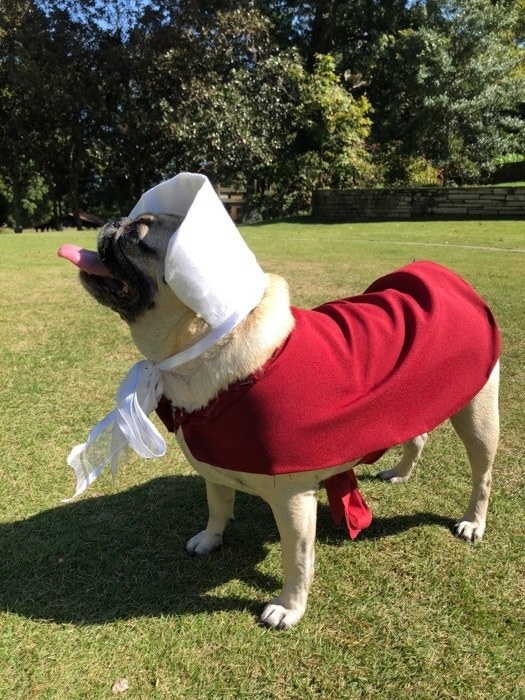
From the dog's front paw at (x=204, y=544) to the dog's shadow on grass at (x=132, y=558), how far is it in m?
0.04

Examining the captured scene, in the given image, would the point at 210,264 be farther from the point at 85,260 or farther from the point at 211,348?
the point at 85,260

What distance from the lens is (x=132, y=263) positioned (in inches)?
98.1

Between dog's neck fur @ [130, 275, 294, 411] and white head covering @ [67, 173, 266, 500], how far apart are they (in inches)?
2.0

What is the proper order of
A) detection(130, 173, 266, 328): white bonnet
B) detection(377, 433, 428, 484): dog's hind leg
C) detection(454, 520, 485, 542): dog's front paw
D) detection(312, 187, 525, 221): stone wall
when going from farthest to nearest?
detection(312, 187, 525, 221): stone wall, detection(377, 433, 428, 484): dog's hind leg, detection(454, 520, 485, 542): dog's front paw, detection(130, 173, 266, 328): white bonnet

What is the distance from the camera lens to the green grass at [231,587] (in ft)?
8.02

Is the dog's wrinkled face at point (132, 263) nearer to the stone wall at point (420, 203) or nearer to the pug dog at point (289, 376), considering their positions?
the pug dog at point (289, 376)

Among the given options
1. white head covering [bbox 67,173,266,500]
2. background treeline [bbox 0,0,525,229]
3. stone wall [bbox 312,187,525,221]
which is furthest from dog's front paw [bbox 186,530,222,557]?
background treeline [bbox 0,0,525,229]

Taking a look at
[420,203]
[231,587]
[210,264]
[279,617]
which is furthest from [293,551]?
[420,203]

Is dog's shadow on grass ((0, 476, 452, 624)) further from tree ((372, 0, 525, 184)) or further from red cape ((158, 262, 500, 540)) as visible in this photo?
tree ((372, 0, 525, 184))

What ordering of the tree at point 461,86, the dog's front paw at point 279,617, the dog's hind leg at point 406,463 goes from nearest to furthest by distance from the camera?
the dog's front paw at point 279,617
the dog's hind leg at point 406,463
the tree at point 461,86

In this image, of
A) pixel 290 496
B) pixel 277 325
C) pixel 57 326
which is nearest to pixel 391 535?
pixel 290 496

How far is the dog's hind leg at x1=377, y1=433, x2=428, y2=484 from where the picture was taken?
3.81m

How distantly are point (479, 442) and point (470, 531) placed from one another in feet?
1.77

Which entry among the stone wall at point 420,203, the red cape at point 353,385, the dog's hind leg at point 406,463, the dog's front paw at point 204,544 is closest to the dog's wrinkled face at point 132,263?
the red cape at point 353,385
